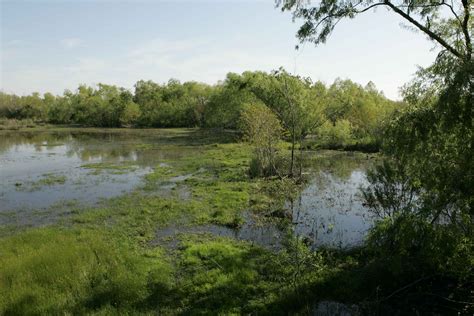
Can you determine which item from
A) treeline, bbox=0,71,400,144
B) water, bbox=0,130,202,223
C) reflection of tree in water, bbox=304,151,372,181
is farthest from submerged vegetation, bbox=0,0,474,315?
treeline, bbox=0,71,400,144

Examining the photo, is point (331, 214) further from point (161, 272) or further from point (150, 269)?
point (150, 269)

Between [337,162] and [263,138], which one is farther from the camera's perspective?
[337,162]

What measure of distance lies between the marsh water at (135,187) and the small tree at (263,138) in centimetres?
391

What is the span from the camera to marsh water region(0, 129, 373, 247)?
16.0 metres

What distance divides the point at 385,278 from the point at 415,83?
574 centimetres

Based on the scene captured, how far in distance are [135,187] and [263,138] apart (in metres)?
10.1

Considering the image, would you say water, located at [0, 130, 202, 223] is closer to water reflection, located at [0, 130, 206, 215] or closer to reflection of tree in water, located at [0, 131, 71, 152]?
water reflection, located at [0, 130, 206, 215]

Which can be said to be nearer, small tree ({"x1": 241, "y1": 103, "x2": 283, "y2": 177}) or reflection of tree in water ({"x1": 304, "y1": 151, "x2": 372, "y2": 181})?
small tree ({"x1": 241, "y1": 103, "x2": 283, "y2": 177})

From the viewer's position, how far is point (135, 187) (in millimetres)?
24812

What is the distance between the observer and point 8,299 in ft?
31.4

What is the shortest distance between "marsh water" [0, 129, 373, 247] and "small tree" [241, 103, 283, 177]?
12.8 ft

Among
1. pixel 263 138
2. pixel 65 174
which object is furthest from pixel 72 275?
pixel 65 174

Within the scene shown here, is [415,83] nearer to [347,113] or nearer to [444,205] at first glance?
[444,205]

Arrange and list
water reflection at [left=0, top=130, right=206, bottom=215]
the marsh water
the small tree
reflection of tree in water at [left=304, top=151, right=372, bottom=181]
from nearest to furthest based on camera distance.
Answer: the marsh water < water reflection at [left=0, top=130, right=206, bottom=215] < the small tree < reflection of tree in water at [left=304, top=151, right=372, bottom=181]
